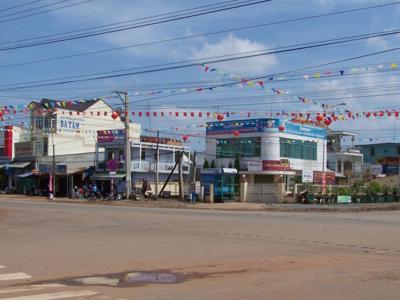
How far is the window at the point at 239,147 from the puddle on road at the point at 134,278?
180 feet

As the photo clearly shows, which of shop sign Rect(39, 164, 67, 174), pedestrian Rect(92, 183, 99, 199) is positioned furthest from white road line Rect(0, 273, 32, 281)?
shop sign Rect(39, 164, 67, 174)

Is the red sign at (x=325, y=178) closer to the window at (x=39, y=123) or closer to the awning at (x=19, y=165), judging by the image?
the awning at (x=19, y=165)

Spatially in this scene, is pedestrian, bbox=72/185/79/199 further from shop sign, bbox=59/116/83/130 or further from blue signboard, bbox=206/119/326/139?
blue signboard, bbox=206/119/326/139

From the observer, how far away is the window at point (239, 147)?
66375 millimetres

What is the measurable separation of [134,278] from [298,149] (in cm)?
5961

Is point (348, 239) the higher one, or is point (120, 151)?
point (120, 151)

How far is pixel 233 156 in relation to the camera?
2709 inches

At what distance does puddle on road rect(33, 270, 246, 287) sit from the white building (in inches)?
1979

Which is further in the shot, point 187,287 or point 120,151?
point 120,151

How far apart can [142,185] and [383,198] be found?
21.8 metres

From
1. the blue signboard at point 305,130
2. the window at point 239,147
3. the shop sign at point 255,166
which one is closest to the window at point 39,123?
the window at point 239,147

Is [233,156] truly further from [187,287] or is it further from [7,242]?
[187,287]

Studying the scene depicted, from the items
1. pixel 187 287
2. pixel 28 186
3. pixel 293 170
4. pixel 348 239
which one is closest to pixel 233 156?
pixel 293 170

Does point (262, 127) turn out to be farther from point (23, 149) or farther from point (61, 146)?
point (23, 149)
